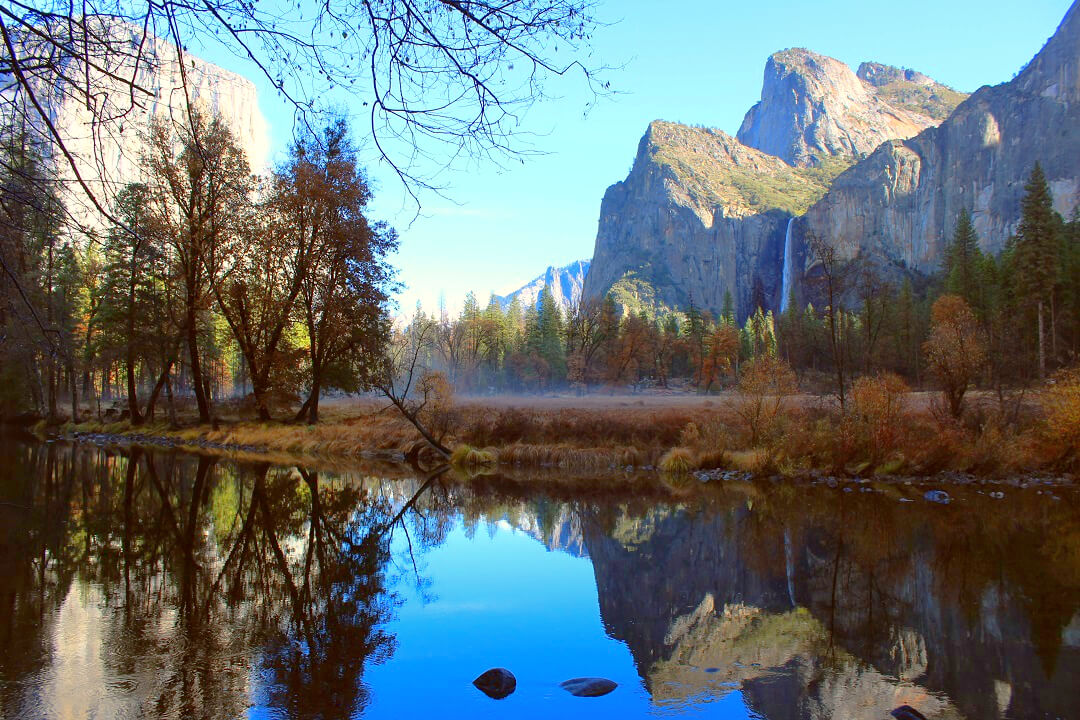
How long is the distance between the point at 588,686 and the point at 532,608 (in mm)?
2439

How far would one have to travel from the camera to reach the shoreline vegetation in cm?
1786

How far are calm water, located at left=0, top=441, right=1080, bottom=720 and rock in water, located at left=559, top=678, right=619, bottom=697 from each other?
98 millimetres

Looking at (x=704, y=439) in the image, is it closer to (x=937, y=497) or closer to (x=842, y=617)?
(x=937, y=497)

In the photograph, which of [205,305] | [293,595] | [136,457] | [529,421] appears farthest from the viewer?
[205,305]

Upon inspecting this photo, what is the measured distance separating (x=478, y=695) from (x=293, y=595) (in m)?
3.08

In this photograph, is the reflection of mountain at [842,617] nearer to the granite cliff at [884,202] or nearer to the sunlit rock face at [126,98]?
the sunlit rock face at [126,98]

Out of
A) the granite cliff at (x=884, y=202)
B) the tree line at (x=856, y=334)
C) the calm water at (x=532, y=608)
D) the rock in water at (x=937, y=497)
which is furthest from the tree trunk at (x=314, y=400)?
the granite cliff at (x=884, y=202)

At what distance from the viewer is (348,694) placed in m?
5.23

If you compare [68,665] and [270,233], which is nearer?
[68,665]

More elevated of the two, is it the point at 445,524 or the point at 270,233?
the point at 270,233

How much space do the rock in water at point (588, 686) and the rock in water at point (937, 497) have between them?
11571 mm

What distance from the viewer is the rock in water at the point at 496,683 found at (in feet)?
18.2

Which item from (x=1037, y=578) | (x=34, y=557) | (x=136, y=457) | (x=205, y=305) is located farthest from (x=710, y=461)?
(x=205, y=305)

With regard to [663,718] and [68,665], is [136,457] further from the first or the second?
[663,718]
